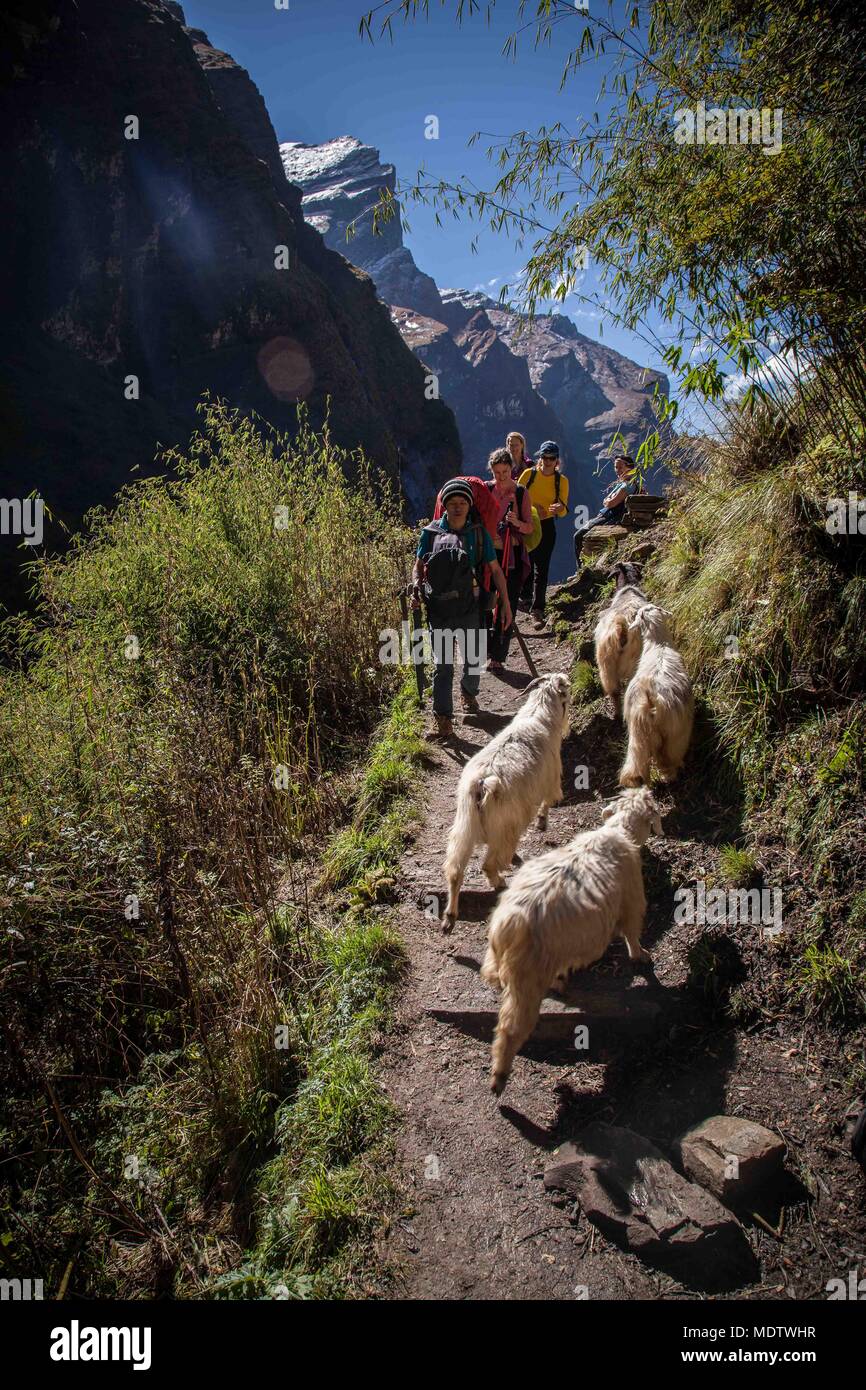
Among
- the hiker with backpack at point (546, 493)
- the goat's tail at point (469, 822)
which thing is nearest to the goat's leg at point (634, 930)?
the goat's tail at point (469, 822)

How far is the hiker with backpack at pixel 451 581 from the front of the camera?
5.78 meters

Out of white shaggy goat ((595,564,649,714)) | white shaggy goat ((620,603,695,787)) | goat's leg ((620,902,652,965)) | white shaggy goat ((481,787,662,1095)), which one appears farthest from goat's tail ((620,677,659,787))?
goat's leg ((620,902,652,965))

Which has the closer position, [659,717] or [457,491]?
[659,717]

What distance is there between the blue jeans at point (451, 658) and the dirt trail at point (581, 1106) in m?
2.28

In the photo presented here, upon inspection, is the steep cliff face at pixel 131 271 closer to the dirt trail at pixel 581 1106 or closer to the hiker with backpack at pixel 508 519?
the hiker with backpack at pixel 508 519

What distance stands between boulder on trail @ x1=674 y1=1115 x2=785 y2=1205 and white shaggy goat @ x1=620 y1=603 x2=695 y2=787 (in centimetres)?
223

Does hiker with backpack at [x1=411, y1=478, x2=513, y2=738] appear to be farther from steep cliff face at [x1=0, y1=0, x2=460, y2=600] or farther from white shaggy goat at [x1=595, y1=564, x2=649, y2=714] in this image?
steep cliff face at [x1=0, y1=0, x2=460, y2=600]

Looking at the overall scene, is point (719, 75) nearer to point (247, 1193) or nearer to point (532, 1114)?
point (532, 1114)

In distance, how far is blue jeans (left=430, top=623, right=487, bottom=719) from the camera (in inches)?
234

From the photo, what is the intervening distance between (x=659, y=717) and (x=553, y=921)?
6.12ft

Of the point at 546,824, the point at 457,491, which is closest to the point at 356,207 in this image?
the point at 457,491

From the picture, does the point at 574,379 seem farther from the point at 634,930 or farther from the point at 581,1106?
the point at 581,1106

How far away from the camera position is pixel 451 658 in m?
5.98
